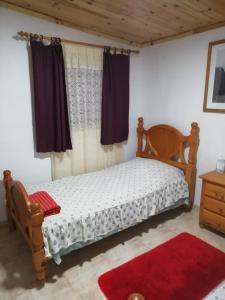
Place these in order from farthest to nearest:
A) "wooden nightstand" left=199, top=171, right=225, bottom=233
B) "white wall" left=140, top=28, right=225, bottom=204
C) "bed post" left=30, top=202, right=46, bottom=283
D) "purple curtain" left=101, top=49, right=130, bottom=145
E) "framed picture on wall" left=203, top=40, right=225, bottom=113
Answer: "purple curtain" left=101, top=49, right=130, bottom=145, "white wall" left=140, top=28, right=225, bottom=204, "framed picture on wall" left=203, top=40, right=225, bottom=113, "wooden nightstand" left=199, top=171, right=225, bottom=233, "bed post" left=30, top=202, right=46, bottom=283

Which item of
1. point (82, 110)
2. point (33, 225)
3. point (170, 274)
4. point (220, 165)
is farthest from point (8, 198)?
point (220, 165)

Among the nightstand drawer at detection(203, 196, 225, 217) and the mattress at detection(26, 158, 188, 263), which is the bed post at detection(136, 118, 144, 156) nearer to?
the mattress at detection(26, 158, 188, 263)

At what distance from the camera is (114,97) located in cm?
309

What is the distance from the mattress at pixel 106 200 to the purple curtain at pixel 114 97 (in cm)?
Answer: 52

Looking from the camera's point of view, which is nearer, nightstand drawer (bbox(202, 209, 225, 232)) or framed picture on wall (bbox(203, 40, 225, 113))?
nightstand drawer (bbox(202, 209, 225, 232))

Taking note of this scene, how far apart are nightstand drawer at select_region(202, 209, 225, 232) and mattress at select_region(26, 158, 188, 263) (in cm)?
36

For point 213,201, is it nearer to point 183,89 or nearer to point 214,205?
point 214,205

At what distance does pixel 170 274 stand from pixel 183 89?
87.1 inches

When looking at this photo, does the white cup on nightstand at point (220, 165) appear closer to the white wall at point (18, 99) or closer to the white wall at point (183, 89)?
the white wall at point (183, 89)

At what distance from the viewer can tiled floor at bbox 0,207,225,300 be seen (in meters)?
1.76

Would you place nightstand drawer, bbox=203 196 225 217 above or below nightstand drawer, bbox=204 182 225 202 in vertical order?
below

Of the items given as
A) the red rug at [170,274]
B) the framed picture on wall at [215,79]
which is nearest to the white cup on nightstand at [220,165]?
the framed picture on wall at [215,79]

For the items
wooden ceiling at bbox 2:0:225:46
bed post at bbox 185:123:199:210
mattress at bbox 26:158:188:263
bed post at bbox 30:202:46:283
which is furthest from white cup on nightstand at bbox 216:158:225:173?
bed post at bbox 30:202:46:283

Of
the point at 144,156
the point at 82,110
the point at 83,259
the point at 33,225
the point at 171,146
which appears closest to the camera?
the point at 33,225
